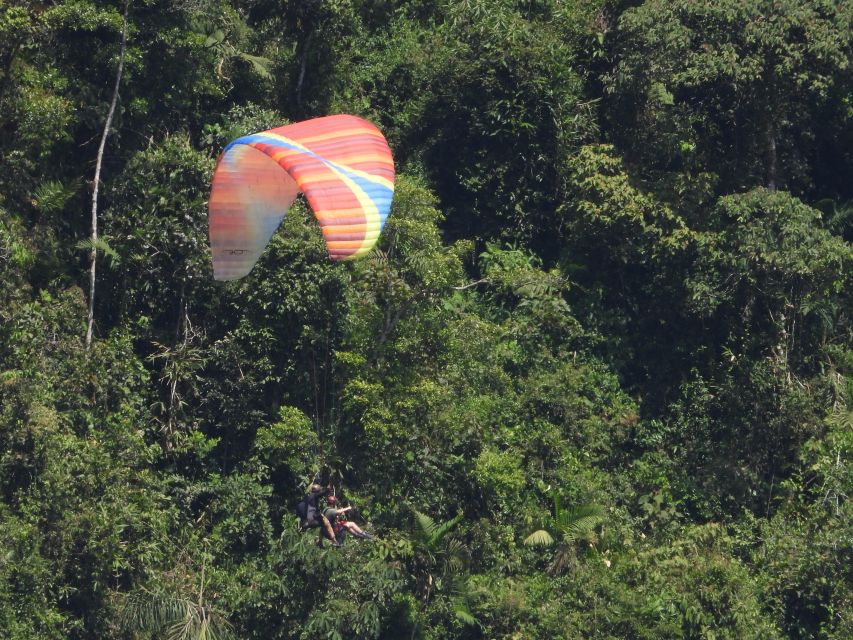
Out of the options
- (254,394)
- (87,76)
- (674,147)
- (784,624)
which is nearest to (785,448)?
(784,624)

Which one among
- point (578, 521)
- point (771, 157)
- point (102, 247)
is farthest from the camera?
point (771, 157)

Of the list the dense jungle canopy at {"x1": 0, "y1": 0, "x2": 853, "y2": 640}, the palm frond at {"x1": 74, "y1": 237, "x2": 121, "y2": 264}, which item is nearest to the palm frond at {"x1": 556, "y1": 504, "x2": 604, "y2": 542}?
the dense jungle canopy at {"x1": 0, "y1": 0, "x2": 853, "y2": 640}

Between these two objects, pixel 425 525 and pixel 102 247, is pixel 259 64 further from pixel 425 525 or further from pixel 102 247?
pixel 425 525

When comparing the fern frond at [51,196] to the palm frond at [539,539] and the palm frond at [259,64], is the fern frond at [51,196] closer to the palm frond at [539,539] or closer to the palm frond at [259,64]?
the palm frond at [259,64]

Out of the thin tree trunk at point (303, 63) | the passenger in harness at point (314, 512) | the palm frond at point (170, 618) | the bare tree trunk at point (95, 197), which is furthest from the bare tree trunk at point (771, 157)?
the palm frond at point (170, 618)

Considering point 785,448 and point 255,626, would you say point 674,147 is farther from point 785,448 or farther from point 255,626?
point 255,626

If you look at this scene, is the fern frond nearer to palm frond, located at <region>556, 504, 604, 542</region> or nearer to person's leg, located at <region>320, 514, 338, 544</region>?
person's leg, located at <region>320, 514, 338, 544</region>

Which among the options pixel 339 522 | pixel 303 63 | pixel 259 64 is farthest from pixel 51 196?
pixel 339 522
